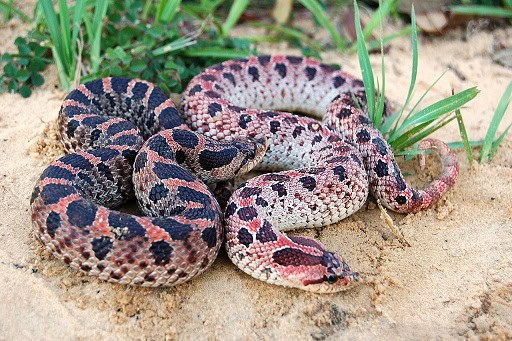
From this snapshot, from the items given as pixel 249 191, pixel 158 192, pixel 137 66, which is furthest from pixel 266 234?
pixel 137 66

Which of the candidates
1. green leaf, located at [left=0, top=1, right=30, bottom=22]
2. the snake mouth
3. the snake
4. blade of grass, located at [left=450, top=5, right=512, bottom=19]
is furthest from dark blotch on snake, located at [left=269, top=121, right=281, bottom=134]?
blade of grass, located at [left=450, top=5, right=512, bottom=19]

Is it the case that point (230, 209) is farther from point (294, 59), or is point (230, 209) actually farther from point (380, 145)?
point (294, 59)

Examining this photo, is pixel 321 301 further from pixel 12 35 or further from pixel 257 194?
pixel 12 35

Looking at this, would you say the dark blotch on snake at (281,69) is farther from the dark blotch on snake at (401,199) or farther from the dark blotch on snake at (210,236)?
the dark blotch on snake at (210,236)

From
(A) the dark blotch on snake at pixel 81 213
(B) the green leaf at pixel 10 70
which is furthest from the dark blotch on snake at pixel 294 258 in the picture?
(B) the green leaf at pixel 10 70

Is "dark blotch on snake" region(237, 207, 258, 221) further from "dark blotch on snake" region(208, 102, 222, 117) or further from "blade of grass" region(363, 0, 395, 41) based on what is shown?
"blade of grass" region(363, 0, 395, 41)

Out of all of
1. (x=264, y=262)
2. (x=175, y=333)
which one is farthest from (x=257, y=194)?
(x=175, y=333)
